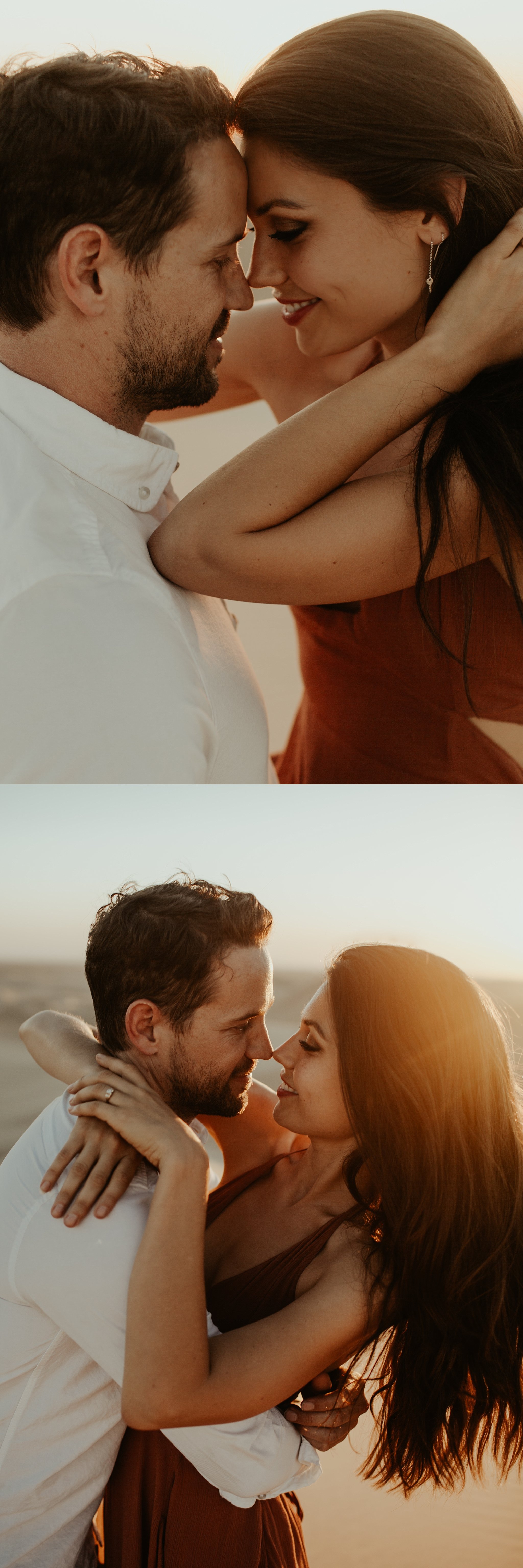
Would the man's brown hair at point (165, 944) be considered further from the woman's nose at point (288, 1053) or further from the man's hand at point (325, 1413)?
the man's hand at point (325, 1413)

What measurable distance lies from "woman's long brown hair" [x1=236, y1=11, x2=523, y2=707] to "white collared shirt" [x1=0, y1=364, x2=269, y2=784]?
272 millimetres

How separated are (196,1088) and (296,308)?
3.13 feet

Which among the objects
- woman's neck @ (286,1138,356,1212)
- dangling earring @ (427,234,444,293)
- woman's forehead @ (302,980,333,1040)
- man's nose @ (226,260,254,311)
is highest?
dangling earring @ (427,234,444,293)

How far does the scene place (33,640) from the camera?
99cm

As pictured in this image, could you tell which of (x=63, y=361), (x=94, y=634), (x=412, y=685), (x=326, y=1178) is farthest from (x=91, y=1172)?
(x=63, y=361)

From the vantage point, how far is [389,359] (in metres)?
1.18

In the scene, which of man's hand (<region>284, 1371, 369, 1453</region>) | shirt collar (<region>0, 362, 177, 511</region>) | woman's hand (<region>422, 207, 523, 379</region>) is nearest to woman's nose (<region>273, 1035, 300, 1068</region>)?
man's hand (<region>284, 1371, 369, 1453</region>)

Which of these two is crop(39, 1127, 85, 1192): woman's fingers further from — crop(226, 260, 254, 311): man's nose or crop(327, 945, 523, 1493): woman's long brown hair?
crop(226, 260, 254, 311): man's nose

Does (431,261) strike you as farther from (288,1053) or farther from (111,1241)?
(111,1241)

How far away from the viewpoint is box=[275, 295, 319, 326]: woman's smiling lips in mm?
1271

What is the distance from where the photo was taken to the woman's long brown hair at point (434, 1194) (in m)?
0.95

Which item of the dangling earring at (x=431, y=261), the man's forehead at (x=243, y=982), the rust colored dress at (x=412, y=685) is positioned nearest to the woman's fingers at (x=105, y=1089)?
the man's forehead at (x=243, y=982)

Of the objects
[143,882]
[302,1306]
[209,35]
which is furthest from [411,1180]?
[209,35]

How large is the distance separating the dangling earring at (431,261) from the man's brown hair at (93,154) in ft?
0.92
